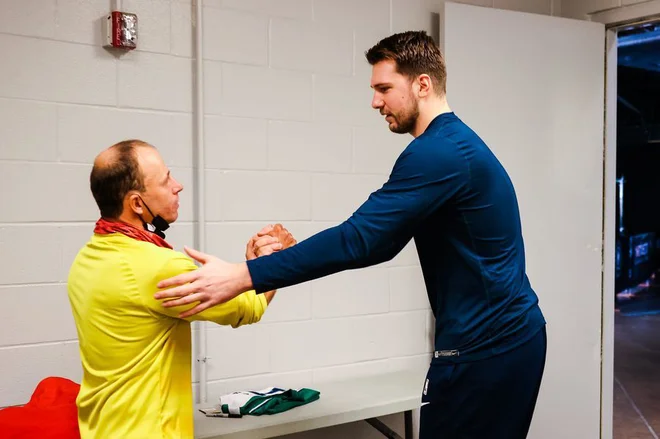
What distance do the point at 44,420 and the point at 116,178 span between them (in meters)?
0.75

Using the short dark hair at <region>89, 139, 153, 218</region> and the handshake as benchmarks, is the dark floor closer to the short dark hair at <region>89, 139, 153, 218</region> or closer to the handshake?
the handshake

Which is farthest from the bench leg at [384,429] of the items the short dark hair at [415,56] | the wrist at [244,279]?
the short dark hair at [415,56]

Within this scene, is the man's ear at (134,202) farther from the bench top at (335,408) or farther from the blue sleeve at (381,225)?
the bench top at (335,408)

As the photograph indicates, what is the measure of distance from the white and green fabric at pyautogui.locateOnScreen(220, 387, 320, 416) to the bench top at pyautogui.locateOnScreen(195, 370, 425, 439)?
0.03m

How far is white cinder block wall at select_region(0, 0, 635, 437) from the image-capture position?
237 cm

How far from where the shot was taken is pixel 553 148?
11.2ft

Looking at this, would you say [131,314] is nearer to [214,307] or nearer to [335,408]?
[214,307]

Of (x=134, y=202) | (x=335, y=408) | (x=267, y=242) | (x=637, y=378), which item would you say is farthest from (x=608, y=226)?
(x=637, y=378)

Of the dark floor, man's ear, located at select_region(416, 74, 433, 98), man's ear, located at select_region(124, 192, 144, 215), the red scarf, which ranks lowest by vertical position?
the dark floor

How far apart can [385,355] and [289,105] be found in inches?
48.1

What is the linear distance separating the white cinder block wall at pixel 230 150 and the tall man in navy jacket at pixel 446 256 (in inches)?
38.2

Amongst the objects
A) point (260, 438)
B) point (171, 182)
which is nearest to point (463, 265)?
point (171, 182)

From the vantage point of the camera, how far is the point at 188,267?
1663mm

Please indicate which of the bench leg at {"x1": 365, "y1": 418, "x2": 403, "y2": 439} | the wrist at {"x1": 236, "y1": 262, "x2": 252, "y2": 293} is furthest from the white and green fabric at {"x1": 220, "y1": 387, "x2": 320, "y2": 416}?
the wrist at {"x1": 236, "y1": 262, "x2": 252, "y2": 293}
